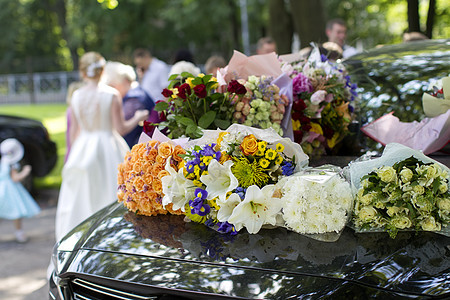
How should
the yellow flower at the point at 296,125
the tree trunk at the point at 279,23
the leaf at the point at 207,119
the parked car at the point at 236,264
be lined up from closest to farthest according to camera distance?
the parked car at the point at 236,264, the leaf at the point at 207,119, the yellow flower at the point at 296,125, the tree trunk at the point at 279,23

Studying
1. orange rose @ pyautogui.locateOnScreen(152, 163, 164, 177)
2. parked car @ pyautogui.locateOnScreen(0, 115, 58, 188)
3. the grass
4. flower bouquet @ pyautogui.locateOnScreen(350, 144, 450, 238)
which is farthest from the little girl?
flower bouquet @ pyautogui.locateOnScreen(350, 144, 450, 238)

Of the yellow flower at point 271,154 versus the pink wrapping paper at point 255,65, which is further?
the pink wrapping paper at point 255,65

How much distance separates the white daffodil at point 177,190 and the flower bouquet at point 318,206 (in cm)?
47

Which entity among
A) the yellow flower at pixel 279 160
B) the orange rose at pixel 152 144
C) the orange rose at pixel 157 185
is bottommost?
the orange rose at pixel 157 185

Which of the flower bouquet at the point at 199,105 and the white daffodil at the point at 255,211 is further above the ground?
the flower bouquet at the point at 199,105

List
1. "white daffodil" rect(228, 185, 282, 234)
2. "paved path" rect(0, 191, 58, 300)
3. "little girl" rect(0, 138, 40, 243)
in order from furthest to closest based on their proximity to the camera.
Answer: "little girl" rect(0, 138, 40, 243), "paved path" rect(0, 191, 58, 300), "white daffodil" rect(228, 185, 282, 234)

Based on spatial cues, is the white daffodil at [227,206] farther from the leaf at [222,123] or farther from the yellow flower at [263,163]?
the leaf at [222,123]

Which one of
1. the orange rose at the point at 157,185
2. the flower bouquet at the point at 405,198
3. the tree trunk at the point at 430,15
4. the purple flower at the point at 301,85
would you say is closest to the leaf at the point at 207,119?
the orange rose at the point at 157,185

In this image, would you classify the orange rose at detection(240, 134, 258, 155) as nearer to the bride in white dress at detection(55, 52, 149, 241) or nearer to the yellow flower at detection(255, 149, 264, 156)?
the yellow flower at detection(255, 149, 264, 156)

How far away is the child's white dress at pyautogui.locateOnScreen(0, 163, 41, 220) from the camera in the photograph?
6367 millimetres

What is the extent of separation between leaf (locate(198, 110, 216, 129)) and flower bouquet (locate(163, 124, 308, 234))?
0.43m

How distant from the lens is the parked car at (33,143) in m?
8.30

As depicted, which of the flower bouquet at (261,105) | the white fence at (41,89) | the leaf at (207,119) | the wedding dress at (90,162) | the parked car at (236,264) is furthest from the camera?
the white fence at (41,89)

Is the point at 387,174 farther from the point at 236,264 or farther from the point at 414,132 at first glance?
the point at 414,132
